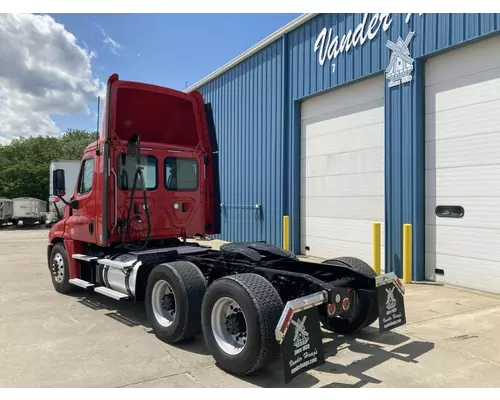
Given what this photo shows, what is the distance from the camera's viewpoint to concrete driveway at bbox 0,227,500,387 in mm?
3875

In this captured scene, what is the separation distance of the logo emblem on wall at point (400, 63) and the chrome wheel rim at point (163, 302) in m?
6.56

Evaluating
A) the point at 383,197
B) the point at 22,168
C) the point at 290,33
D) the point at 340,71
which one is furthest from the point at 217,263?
the point at 22,168

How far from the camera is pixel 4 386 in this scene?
375 cm

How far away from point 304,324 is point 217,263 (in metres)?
1.78

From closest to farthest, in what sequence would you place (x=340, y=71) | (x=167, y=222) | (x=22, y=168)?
(x=167, y=222)
(x=340, y=71)
(x=22, y=168)

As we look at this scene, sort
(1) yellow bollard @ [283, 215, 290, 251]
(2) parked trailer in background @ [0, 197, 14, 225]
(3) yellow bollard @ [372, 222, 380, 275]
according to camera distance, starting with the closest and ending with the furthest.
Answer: (3) yellow bollard @ [372, 222, 380, 275]
(1) yellow bollard @ [283, 215, 290, 251]
(2) parked trailer in background @ [0, 197, 14, 225]

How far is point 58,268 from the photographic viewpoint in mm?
7539

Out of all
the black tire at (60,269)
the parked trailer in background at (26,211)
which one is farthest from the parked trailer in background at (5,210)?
the black tire at (60,269)

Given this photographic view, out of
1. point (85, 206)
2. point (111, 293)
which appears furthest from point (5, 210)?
point (111, 293)

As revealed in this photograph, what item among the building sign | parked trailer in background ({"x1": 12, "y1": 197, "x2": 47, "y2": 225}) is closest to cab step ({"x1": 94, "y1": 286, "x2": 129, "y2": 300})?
the building sign

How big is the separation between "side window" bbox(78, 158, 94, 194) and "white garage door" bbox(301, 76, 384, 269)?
6.19m

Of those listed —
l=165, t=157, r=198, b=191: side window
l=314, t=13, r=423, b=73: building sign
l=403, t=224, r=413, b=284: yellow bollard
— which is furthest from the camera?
l=314, t=13, r=423, b=73: building sign

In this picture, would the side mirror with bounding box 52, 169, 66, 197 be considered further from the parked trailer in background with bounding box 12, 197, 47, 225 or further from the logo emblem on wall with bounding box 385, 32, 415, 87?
the parked trailer in background with bounding box 12, 197, 47, 225

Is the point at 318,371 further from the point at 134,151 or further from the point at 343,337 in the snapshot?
the point at 134,151
